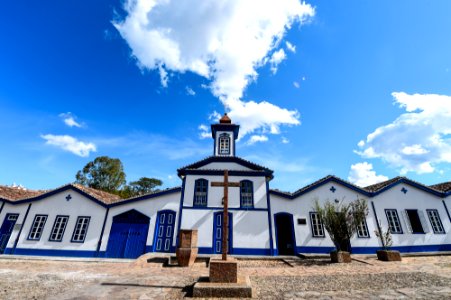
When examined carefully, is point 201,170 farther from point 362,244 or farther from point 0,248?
point 0,248

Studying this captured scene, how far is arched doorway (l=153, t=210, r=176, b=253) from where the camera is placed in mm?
13505

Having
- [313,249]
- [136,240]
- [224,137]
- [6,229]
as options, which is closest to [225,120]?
[224,137]

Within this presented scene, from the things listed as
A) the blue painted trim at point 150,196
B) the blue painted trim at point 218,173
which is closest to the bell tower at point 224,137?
the blue painted trim at point 218,173

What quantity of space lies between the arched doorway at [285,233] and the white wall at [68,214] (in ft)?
39.6

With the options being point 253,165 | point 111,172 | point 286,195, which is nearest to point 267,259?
point 286,195

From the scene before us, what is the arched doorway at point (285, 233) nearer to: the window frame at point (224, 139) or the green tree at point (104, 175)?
the window frame at point (224, 139)

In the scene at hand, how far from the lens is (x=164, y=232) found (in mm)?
13828

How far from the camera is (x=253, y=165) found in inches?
611

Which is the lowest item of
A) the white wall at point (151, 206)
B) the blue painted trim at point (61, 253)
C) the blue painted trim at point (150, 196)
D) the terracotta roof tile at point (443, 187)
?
the blue painted trim at point (61, 253)

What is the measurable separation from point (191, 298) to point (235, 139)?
13842 mm

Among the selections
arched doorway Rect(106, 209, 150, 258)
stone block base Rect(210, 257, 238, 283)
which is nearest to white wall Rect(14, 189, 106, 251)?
arched doorway Rect(106, 209, 150, 258)

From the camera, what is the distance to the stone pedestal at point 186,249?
9.90 m

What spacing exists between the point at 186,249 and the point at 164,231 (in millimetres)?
4421

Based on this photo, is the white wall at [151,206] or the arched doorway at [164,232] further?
the white wall at [151,206]
